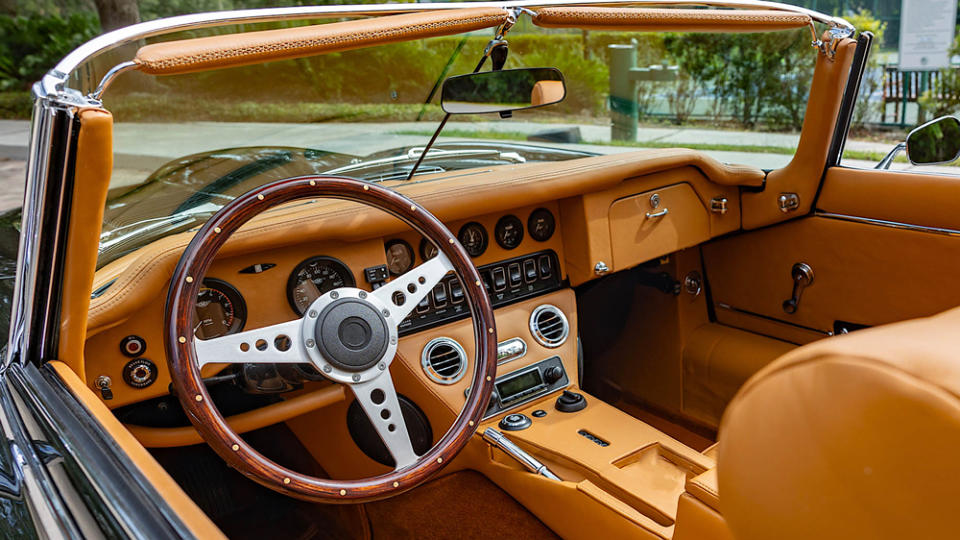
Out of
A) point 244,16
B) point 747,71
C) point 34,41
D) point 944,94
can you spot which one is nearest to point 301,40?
point 244,16

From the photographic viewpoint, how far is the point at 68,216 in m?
1.22

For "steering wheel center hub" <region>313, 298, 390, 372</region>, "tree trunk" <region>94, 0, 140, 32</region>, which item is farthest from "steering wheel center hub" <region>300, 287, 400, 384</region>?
"tree trunk" <region>94, 0, 140, 32</region>

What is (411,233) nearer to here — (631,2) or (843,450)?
(631,2)

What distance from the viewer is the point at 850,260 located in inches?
99.0

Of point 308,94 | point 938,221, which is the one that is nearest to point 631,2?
point 938,221

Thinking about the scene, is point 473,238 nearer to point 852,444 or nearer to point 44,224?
point 44,224

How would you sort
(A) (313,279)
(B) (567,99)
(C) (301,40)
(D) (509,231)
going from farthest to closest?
(B) (567,99) → (D) (509,231) → (A) (313,279) → (C) (301,40)

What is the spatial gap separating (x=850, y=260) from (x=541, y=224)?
3.47 feet

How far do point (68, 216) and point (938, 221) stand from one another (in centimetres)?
234

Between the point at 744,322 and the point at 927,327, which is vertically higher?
the point at 927,327

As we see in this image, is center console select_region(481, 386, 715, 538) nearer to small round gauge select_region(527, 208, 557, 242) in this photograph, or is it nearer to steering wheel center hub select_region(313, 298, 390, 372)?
small round gauge select_region(527, 208, 557, 242)

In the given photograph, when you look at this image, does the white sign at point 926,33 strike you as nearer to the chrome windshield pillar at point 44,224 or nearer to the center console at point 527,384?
the center console at point 527,384

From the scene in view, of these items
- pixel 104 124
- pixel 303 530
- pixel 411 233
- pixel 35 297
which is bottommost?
pixel 303 530

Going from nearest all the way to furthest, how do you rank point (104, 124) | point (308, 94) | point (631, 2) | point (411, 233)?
point (104, 124), point (631, 2), point (411, 233), point (308, 94)
